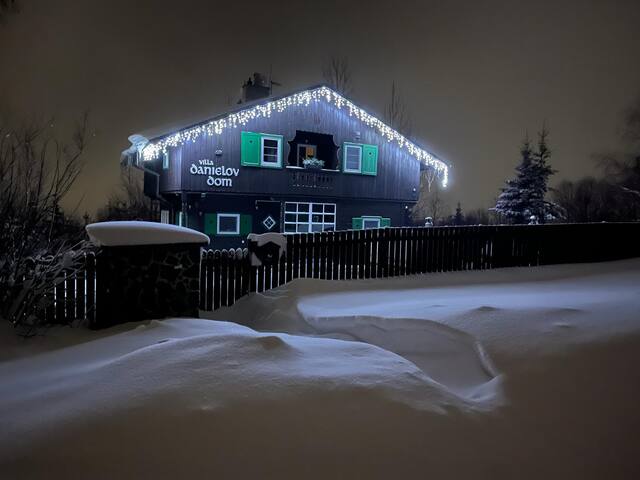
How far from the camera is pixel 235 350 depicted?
3568 millimetres

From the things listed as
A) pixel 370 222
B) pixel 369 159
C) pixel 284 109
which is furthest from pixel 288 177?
pixel 370 222

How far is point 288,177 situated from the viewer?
1984cm

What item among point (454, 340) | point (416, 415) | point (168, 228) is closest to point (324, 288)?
point (168, 228)

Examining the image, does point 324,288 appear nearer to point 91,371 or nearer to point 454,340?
point 454,340

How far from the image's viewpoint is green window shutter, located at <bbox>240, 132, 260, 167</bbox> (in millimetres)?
18797

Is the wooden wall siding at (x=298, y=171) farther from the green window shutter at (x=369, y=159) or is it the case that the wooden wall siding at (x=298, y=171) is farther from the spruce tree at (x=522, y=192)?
the spruce tree at (x=522, y=192)

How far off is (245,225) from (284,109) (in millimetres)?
5754

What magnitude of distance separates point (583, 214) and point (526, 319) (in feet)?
167

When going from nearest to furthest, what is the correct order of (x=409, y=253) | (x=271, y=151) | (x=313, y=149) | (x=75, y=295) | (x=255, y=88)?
(x=75, y=295), (x=409, y=253), (x=271, y=151), (x=313, y=149), (x=255, y=88)

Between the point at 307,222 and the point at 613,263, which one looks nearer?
the point at 613,263

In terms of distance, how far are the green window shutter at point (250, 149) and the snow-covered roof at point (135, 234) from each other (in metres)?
12.6

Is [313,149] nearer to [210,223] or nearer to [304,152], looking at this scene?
[304,152]

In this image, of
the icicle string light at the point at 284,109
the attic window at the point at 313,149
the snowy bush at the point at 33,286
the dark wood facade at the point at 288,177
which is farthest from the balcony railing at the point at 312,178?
the snowy bush at the point at 33,286

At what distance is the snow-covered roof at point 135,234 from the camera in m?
6.11
